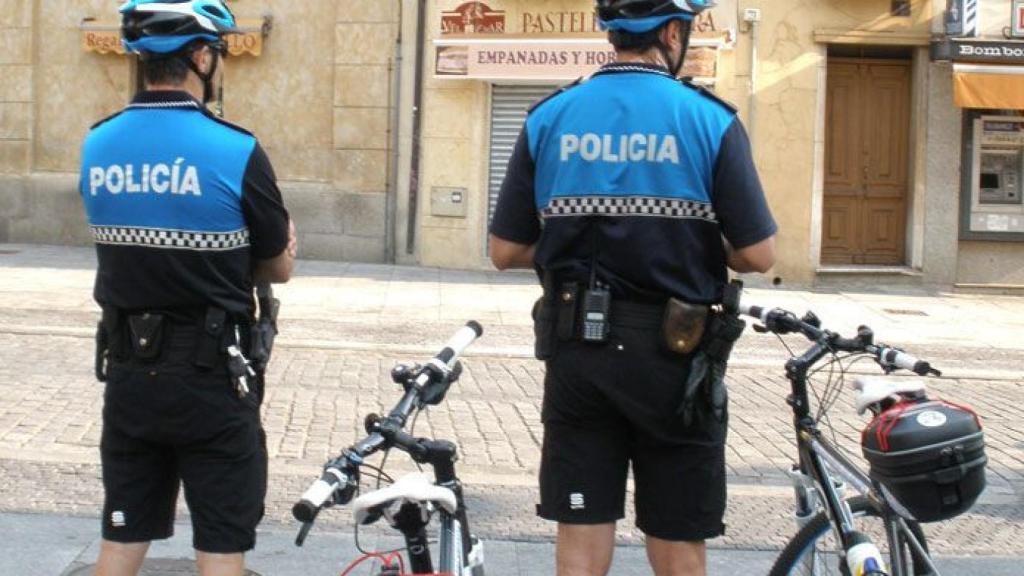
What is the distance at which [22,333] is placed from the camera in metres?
11.5

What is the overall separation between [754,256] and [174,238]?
4.63ft

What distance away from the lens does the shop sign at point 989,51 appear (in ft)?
55.4

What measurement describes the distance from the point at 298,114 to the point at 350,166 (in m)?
0.98

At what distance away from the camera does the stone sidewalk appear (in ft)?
21.5

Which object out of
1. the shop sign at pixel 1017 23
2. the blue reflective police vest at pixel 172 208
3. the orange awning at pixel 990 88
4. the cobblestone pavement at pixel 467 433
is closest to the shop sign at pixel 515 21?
the orange awning at pixel 990 88

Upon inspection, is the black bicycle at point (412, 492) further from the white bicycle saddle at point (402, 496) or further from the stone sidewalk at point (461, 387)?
the stone sidewalk at point (461, 387)

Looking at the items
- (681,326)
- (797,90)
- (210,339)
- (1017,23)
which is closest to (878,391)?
(681,326)

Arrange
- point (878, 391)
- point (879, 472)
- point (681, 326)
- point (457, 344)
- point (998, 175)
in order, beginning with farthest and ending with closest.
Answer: point (998, 175), point (878, 391), point (879, 472), point (681, 326), point (457, 344)

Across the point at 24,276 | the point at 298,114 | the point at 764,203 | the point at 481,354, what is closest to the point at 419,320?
the point at 481,354

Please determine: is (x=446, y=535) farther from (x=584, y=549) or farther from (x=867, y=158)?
(x=867, y=158)

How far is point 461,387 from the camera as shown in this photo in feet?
32.1

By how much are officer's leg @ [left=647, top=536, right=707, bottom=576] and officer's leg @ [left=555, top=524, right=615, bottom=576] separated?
0.14 m

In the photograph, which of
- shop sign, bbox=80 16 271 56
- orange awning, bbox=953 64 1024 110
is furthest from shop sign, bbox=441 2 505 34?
orange awning, bbox=953 64 1024 110

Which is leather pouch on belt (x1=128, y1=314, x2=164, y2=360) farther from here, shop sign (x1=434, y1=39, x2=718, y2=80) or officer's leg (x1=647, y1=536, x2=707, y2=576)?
shop sign (x1=434, y1=39, x2=718, y2=80)
